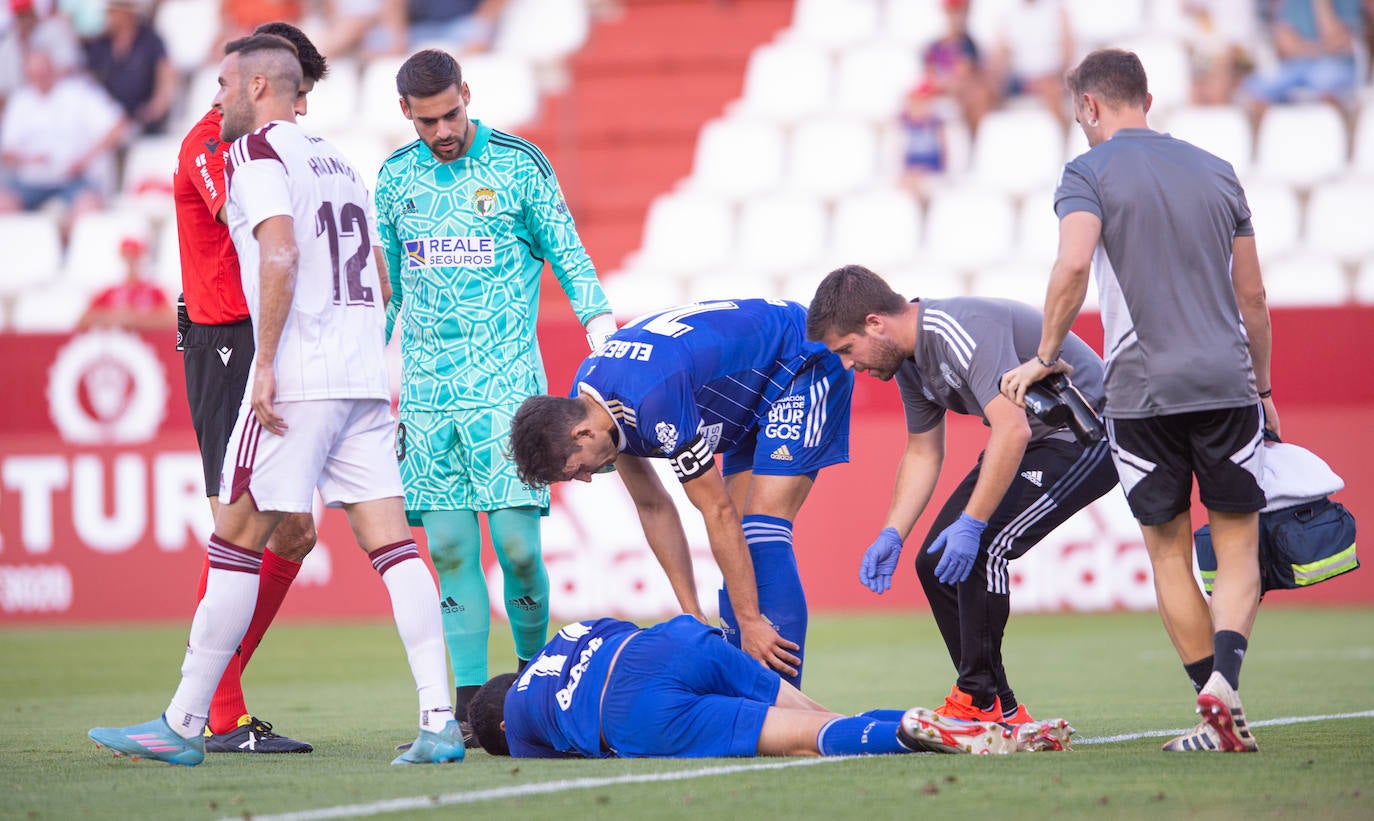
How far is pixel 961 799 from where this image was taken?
4.10 meters

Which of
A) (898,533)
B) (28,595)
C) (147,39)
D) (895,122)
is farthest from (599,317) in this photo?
(147,39)

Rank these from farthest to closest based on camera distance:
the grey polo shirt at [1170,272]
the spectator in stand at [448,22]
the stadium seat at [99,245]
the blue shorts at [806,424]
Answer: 1. the spectator in stand at [448,22]
2. the stadium seat at [99,245]
3. the blue shorts at [806,424]
4. the grey polo shirt at [1170,272]

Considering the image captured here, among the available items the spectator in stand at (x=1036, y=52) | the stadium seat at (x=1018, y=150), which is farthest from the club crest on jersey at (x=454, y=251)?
the spectator in stand at (x=1036, y=52)

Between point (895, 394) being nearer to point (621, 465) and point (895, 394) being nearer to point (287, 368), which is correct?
point (621, 465)

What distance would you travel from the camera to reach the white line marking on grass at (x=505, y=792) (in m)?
3.98

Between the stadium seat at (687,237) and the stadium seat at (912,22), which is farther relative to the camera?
the stadium seat at (912,22)

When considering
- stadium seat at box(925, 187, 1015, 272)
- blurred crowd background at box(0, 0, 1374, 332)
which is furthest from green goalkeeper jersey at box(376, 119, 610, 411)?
stadium seat at box(925, 187, 1015, 272)

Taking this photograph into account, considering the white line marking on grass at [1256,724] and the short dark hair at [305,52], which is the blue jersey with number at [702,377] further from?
the short dark hair at [305,52]

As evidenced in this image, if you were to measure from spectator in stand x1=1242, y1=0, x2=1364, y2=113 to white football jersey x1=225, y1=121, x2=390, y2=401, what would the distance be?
11583 mm

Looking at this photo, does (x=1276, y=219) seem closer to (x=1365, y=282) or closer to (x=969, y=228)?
(x=1365, y=282)

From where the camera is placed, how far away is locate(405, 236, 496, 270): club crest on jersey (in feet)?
20.5

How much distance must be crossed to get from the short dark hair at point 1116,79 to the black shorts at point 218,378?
10.1ft

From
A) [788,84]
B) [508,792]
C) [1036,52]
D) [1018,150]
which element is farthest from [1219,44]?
[508,792]

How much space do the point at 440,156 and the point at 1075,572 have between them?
6.89 metres
